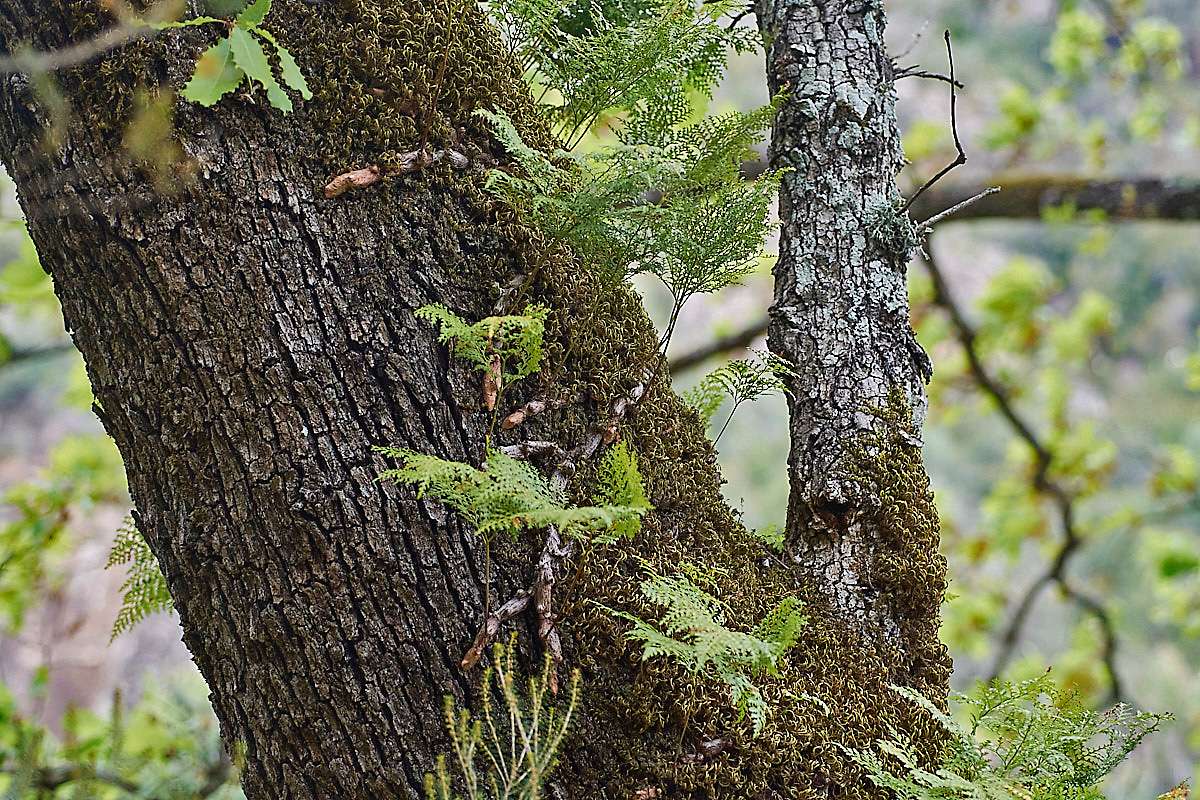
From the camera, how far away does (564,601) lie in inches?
50.9

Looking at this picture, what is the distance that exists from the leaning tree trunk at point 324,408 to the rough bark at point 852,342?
0.80ft

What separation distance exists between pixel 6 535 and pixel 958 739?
9.67 ft

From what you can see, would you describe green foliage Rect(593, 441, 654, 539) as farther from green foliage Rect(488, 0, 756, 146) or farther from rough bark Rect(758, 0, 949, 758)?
green foliage Rect(488, 0, 756, 146)

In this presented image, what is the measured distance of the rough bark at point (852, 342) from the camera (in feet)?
5.22

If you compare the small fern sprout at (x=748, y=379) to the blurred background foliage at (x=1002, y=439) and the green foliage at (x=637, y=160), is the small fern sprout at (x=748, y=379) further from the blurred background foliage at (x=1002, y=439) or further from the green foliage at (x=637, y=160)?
the blurred background foliage at (x=1002, y=439)

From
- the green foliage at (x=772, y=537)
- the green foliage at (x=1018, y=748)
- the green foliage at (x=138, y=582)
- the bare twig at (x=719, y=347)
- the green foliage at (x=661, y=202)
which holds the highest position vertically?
the bare twig at (x=719, y=347)

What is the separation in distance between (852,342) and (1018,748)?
665 millimetres

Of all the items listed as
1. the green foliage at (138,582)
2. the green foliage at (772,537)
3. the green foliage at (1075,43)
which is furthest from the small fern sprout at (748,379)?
the green foliage at (1075,43)

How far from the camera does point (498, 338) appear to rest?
4.42ft

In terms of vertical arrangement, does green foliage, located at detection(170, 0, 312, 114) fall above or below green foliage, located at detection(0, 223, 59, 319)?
below

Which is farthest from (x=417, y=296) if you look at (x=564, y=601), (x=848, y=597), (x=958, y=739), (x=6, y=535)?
(x=6, y=535)

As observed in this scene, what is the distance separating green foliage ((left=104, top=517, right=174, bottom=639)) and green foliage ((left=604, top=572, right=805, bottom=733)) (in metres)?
0.92

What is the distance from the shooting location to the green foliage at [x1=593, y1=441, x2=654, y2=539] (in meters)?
1.23

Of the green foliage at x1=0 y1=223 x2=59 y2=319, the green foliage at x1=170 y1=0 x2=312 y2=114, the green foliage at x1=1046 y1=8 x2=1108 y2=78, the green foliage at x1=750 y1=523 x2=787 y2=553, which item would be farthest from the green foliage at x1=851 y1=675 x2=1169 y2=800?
the green foliage at x1=1046 y1=8 x2=1108 y2=78
